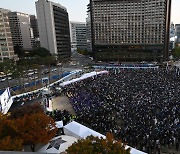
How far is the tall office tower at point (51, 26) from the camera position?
76.9 metres

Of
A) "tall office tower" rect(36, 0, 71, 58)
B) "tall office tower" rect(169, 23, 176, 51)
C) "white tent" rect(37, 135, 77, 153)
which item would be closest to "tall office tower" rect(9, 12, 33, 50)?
"tall office tower" rect(36, 0, 71, 58)

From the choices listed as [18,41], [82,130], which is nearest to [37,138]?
[82,130]

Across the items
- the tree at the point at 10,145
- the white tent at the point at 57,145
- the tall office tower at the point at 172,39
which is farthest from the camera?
the tall office tower at the point at 172,39

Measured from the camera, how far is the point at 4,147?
34.7 feet

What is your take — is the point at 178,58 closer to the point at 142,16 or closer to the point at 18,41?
the point at 142,16

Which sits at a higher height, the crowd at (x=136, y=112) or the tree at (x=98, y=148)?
the tree at (x=98, y=148)

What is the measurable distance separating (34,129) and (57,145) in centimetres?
220

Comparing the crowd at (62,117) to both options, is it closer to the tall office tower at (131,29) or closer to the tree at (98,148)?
the tree at (98,148)

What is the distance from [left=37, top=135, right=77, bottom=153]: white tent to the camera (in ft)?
43.0

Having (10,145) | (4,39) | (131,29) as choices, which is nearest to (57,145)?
(10,145)

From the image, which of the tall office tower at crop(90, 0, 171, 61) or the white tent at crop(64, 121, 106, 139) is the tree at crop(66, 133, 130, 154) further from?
the tall office tower at crop(90, 0, 171, 61)

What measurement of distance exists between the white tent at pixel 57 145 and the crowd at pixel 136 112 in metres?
4.07

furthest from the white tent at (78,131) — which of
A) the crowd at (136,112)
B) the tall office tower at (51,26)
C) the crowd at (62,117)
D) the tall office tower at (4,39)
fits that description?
the tall office tower at (51,26)

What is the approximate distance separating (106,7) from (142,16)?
17.4 metres
